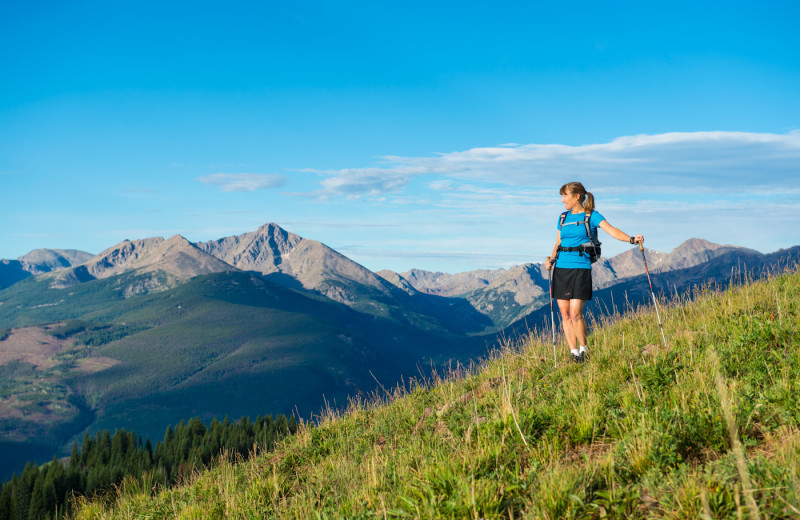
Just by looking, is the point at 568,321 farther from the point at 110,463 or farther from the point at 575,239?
the point at 110,463

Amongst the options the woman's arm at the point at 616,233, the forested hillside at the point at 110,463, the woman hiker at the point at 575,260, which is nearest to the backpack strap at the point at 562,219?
the woman hiker at the point at 575,260

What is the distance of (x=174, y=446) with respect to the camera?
4990 inches

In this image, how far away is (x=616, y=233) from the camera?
8953mm

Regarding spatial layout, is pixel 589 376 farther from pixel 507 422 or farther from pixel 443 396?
pixel 443 396

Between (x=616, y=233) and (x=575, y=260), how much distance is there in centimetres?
86

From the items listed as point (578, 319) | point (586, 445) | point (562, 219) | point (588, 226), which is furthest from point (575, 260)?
point (586, 445)

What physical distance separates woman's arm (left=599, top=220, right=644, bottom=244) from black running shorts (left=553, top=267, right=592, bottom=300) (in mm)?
784

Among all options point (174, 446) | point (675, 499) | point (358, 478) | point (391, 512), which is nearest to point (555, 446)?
point (675, 499)

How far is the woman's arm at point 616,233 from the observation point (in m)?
8.82

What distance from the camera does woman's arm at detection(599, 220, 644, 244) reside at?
8825 millimetres

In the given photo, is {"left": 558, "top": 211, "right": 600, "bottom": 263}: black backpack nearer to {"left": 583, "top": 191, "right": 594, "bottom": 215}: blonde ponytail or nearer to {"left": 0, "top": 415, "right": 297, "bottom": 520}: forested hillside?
{"left": 583, "top": 191, "right": 594, "bottom": 215}: blonde ponytail

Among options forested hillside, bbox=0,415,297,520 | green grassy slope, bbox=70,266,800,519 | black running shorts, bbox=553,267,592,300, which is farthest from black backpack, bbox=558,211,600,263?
forested hillside, bbox=0,415,297,520

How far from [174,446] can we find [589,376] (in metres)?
142

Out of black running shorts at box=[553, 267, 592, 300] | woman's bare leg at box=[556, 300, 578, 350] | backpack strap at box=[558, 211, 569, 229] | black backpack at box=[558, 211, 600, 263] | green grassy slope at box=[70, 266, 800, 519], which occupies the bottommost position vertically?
green grassy slope at box=[70, 266, 800, 519]
